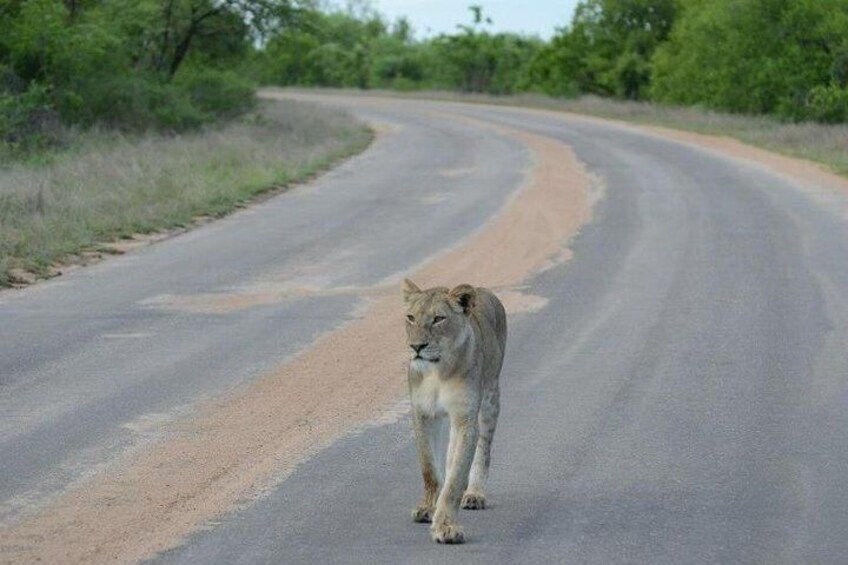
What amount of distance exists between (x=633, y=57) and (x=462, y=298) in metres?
56.2

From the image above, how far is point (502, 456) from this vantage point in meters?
8.57

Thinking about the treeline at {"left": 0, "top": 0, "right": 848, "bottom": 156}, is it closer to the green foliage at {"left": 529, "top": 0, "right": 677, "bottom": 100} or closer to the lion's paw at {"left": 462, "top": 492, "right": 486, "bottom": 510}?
the green foliage at {"left": 529, "top": 0, "right": 677, "bottom": 100}

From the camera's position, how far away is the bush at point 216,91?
129ft

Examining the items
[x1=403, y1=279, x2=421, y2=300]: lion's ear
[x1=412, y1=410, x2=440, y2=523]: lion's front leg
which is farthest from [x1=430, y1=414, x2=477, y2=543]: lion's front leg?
[x1=403, y1=279, x2=421, y2=300]: lion's ear

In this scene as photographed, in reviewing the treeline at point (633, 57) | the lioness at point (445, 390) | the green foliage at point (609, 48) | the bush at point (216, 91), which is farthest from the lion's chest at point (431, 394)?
the green foliage at point (609, 48)

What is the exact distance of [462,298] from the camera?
22.7ft

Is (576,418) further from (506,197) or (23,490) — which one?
(506,197)

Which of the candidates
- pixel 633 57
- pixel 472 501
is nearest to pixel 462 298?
pixel 472 501

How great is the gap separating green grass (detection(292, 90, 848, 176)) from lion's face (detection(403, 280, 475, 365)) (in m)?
22.5

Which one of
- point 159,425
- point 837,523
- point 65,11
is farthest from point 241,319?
point 65,11

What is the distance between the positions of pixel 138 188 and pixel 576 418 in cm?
1443

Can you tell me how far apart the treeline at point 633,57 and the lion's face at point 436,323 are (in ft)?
115

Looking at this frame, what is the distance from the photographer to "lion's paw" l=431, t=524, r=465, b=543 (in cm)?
677

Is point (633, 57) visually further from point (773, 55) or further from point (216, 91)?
point (216, 91)
